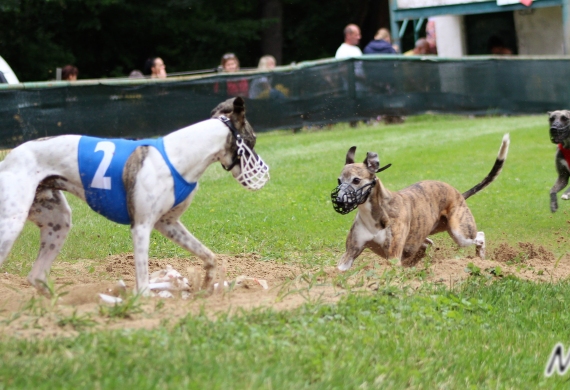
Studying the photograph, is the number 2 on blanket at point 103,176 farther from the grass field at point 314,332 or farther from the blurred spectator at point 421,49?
the blurred spectator at point 421,49

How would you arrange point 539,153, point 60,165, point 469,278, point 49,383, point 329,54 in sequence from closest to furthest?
point 49,383 < point 60,165 < point 469,278 < point 539,153 < point 329,54

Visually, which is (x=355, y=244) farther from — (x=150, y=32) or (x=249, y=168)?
(x=150, y=32)

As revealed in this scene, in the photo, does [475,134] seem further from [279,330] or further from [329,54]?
[329,54]

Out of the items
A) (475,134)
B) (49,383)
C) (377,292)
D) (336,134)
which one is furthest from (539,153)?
(49,383)

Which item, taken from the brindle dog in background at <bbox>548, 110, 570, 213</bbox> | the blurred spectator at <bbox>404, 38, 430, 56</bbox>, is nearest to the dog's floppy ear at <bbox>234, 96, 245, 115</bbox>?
the brindle dog in background at <bbox>548, 110, 570, 213</bbox>

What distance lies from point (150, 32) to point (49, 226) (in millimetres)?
25673

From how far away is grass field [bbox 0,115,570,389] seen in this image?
460 cm

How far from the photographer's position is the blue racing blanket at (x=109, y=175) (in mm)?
6047

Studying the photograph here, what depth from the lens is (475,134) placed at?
59.4 feet

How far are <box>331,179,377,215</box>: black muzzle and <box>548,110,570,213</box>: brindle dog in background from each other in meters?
4.12

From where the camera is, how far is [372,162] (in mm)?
7504

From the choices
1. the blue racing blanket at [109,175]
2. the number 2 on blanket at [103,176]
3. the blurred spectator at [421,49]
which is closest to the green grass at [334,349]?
the blue racing blanket at [109,175]

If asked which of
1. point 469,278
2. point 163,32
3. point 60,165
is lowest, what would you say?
point 469,278

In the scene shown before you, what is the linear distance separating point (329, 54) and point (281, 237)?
81.2ft
